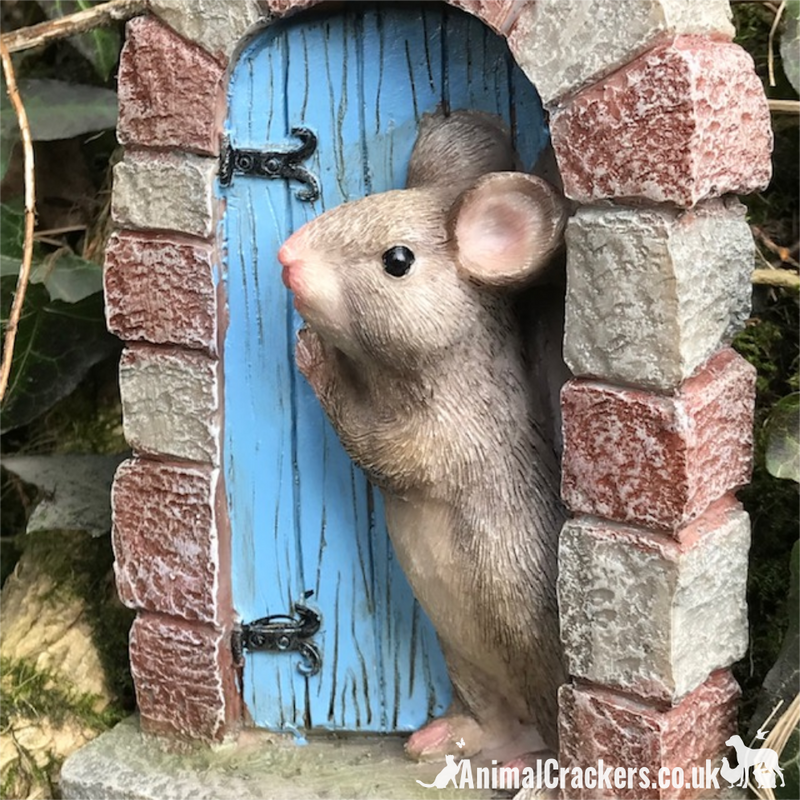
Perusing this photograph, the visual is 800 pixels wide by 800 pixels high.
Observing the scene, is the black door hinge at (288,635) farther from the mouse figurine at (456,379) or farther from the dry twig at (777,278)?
the dry twig at (777,278)

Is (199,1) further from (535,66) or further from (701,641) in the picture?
(701,641)

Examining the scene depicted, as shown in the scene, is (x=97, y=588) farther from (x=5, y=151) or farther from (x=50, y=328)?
(x=5, y=151)

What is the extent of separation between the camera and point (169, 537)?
199 centimetres

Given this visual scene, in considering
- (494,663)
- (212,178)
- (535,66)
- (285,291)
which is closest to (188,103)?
(212,178)

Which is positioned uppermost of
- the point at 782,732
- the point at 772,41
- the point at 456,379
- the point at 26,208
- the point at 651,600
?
the point at 772,41

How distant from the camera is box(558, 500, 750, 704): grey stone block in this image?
1596 millimetres

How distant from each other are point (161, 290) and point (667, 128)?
0.85m

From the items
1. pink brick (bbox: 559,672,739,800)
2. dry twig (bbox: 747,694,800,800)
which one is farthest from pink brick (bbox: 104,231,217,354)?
dry twig (bbox: 747,694,800,800)

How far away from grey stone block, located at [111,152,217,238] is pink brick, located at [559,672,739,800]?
91 cm

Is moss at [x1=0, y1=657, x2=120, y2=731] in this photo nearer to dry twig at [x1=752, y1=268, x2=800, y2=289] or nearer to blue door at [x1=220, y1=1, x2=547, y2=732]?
blue door at [x1=220, y1=1, x2=547, y2=732]

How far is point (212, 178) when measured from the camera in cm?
189

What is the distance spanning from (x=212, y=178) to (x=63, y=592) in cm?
90

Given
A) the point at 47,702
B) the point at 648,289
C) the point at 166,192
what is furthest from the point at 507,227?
the point at 47,702

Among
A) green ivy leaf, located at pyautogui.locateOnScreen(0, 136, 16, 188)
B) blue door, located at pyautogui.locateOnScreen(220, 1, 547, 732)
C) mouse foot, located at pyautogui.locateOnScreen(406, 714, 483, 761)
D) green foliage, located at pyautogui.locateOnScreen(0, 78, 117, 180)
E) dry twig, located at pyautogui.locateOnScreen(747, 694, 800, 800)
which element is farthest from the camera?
green foliage, located at pyautogui.locateOnScreen(0, 78, 117, 180)
